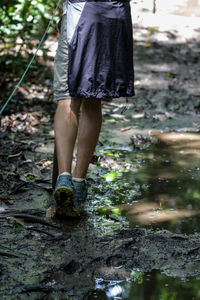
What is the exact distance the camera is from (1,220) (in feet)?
8.41

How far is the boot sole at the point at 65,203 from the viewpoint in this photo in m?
2.52

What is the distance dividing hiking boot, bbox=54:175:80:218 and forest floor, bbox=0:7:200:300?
56 mm

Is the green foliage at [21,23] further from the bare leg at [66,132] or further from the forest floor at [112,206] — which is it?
the bare leg at [66,132]

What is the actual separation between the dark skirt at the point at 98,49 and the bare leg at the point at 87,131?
222mm

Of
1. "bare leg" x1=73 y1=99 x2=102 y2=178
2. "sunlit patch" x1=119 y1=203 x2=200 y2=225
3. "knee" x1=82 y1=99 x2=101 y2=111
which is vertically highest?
"knee" x1=82 y1=99 x2=101 y2=111

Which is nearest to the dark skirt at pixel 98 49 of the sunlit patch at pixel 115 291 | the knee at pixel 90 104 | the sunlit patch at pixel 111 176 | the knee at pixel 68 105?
the knee at pixel 68 105

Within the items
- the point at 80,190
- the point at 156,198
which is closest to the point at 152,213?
the point at 156,198

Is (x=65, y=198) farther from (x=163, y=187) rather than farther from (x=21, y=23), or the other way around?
(x=21, y=23)

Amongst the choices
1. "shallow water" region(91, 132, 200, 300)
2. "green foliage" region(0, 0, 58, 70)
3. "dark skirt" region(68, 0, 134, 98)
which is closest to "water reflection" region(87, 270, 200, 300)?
"shallow water" region(91, 132, 200, 300)

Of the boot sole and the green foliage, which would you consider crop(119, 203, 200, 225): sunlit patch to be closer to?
the boot sole

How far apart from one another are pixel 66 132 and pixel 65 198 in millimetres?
374

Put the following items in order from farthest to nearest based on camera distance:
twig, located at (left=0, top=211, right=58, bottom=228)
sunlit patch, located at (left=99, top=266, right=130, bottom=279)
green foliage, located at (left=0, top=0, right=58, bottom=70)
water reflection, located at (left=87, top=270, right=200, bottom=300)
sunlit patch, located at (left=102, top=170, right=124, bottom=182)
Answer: green foliage, located at (left=0, top=0, right=58, bottom=70) < sunlit patch, located at (left=102, top=170, right=124, bottom=182) < twig, located at (left=0, top=211, right=58, bottom=228) < sunlit patch, located at (left=99, top=266, right=130, bottom=279) < water reflection, located at (left=87, top=270, right=200, bottom=300)

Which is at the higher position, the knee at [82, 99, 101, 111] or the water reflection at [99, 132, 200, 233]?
the knee at [82, 99, 101, 111]

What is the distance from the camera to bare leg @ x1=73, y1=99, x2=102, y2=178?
2811 millimetres
